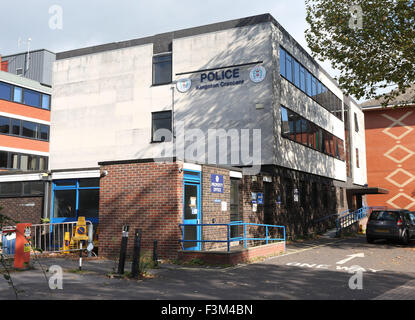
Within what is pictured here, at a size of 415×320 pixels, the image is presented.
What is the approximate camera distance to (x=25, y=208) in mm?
18844

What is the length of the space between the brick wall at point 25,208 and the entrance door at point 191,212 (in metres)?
7.65

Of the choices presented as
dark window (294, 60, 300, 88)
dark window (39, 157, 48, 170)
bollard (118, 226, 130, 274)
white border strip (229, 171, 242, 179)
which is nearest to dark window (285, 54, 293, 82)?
dark window (294, 60, 300, 88)

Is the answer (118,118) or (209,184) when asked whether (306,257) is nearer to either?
(209,184)

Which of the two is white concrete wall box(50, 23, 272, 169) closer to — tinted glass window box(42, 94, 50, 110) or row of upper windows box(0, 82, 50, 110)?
row of upper windows box(0, 82, 50, 110)

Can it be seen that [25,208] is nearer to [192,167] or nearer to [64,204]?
[64,204]

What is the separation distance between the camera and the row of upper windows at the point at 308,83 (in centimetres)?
2274

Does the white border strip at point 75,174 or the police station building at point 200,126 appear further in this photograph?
the white border strip at point 75,174

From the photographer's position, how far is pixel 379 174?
43.2 m

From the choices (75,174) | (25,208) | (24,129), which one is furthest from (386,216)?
(24,129)

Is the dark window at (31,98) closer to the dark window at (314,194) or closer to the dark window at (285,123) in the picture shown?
the dark window at (285,123)

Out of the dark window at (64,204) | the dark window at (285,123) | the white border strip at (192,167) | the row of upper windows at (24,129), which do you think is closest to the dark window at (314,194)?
the dark window at (285,123)

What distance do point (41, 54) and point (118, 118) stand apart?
23.1m

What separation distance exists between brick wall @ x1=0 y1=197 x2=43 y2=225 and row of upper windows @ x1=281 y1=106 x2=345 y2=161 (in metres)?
12.1

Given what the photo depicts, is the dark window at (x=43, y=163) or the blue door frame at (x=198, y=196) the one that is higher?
the dark window at (x=43, y=163)
